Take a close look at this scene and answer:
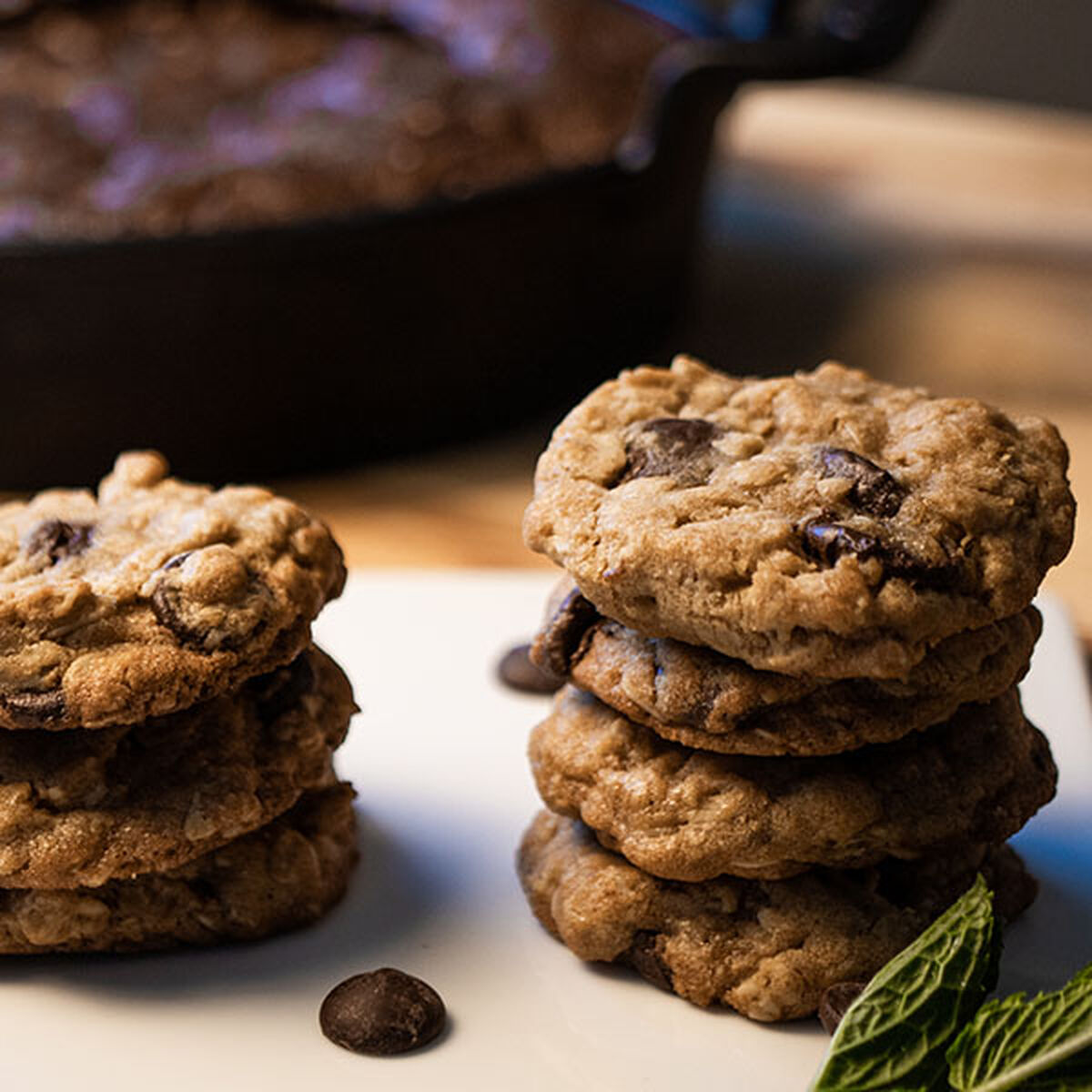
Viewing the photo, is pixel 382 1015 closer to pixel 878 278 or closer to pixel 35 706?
pixel 35 706

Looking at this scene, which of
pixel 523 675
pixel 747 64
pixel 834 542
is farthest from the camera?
pixel 747 64

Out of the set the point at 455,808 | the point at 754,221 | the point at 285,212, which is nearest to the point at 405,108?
the point at 285,212

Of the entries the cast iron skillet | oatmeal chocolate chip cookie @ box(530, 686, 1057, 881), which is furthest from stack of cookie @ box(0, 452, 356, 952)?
the cast iron skillet

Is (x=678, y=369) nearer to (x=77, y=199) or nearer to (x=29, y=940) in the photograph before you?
(x=29, y=940)

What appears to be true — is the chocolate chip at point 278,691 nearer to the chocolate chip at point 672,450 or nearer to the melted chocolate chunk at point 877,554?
the chocolate chip at point 672,450

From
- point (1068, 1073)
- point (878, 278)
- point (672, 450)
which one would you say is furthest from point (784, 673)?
point (878, 278)

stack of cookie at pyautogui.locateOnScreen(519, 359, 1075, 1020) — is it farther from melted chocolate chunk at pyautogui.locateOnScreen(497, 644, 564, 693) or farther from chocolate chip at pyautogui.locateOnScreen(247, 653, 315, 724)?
melted chocolate chunk at pyautogui.locateOnScreen(497, 644, 564, 693)
